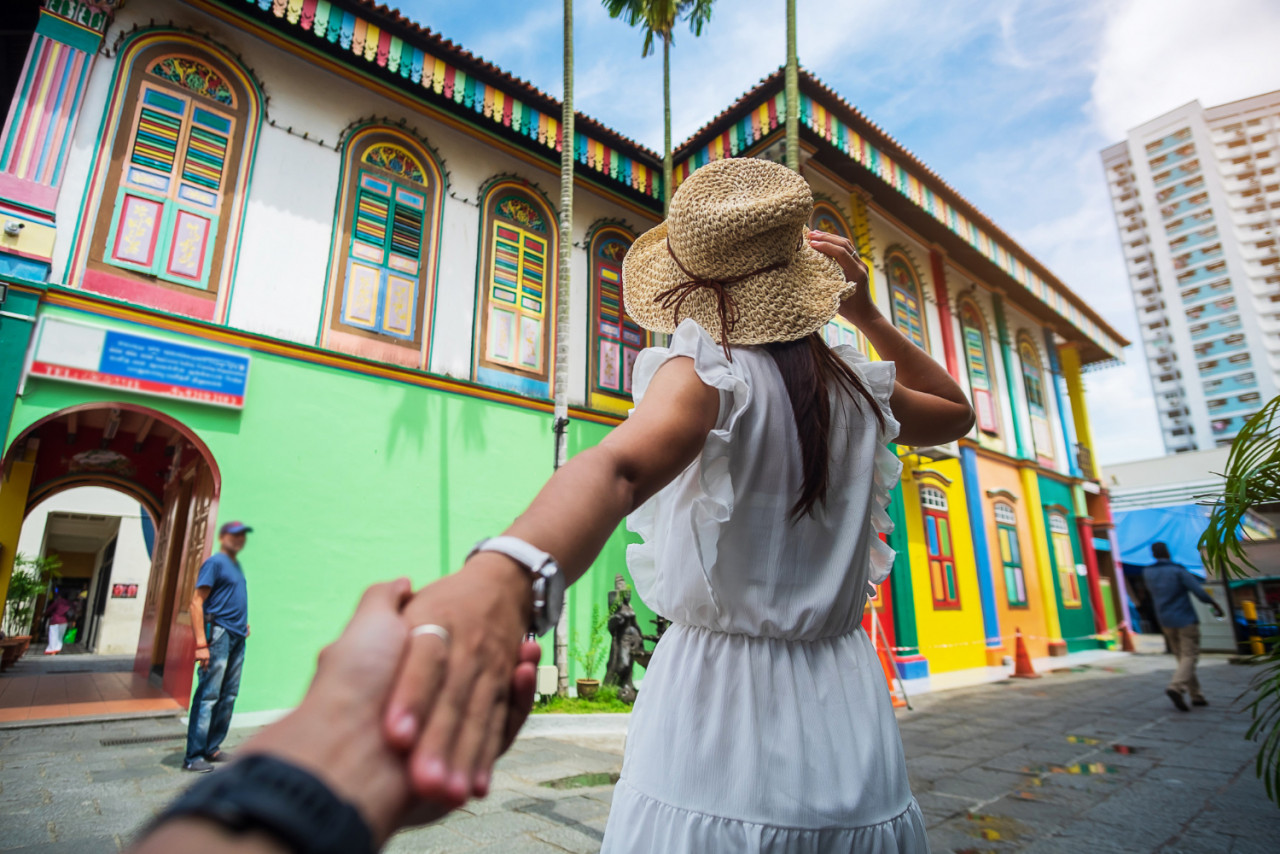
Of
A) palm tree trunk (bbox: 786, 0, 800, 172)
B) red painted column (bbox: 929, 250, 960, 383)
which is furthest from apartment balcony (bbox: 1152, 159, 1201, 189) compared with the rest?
palm tree trunk (bbox: 786, 0, 800, 172)

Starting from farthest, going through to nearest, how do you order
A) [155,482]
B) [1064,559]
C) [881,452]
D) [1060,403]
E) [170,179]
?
1. [1060,403]
2. [1064,559]
3. [155,482]
4. [170,179]
5. [881,452]

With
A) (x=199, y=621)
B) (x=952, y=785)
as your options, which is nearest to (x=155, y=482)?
(x=199, y=621)

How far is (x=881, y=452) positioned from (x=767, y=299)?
0.38 meters

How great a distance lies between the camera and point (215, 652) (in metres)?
4.52

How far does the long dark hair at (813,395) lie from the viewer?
3.44 ft

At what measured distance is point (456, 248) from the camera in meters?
7.96

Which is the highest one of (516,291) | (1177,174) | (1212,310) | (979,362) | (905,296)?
(1177,174)

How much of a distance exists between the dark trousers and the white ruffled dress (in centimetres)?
463

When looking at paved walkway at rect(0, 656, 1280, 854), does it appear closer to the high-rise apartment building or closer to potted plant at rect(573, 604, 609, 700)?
potted plant at rect(573, 604, 609, 700)

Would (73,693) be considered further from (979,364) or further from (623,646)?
(979,364)

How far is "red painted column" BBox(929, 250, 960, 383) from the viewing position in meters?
12.0

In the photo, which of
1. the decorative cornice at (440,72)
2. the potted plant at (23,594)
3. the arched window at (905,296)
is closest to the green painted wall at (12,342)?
the decorative cornice at (440,72)

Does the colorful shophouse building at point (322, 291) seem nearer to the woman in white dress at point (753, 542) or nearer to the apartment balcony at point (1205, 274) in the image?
the woman in white dress at point (753, 542)

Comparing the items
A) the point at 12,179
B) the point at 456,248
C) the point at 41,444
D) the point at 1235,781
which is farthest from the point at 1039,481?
the point at 41,444
